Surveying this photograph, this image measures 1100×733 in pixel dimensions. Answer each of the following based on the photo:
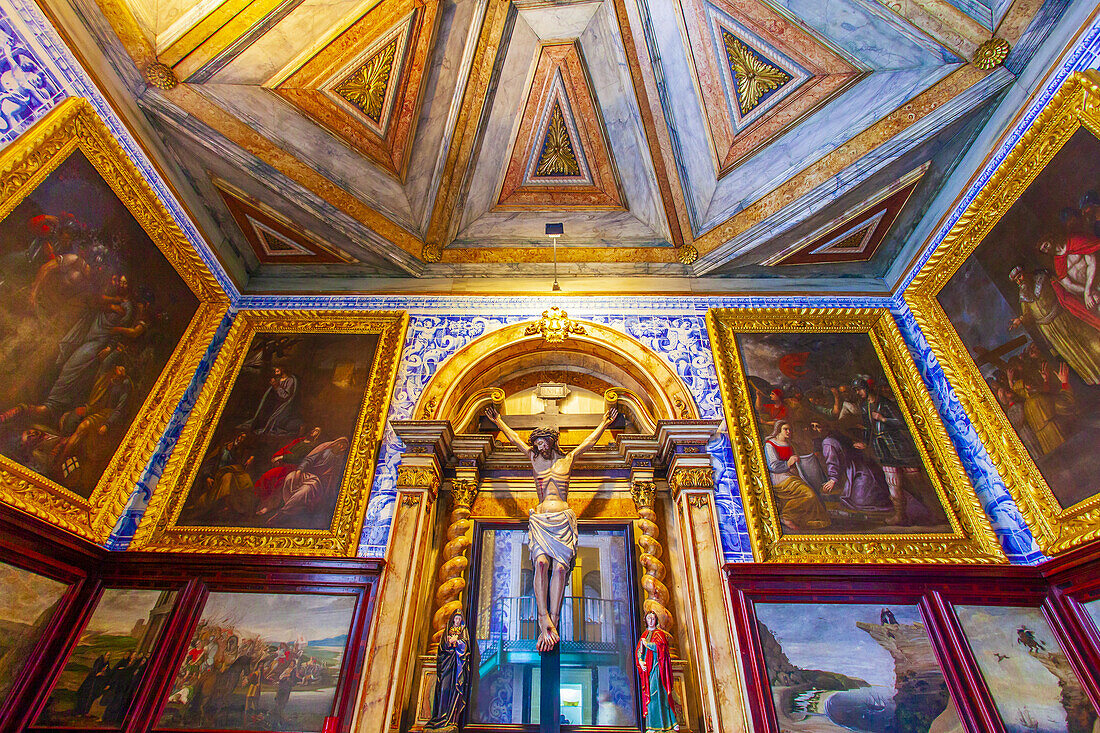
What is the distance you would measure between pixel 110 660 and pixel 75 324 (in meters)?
3.21

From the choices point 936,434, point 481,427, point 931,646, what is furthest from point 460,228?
point 931,646

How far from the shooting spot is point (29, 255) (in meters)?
5.18

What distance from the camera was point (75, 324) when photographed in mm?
5695

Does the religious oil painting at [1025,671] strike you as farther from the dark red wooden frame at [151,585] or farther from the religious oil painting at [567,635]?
the dark red wooden frame at [151,585]

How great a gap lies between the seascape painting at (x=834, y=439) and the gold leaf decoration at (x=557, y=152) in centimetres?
346

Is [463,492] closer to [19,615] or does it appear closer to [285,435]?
[285,435]

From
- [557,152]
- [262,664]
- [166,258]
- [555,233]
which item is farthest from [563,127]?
[262,664]

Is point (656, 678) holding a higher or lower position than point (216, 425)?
lower

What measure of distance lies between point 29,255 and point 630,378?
253 inches

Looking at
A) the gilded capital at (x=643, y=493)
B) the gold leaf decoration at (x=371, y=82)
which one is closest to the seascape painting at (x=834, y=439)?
the gilded capital at (x=643, y=493)

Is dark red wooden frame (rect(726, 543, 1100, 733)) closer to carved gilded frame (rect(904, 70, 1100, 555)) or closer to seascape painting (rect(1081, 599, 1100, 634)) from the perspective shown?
seascape painting (rect(1081, 599, 1100, 634))

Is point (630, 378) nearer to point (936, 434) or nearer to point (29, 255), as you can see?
point (936, 434)

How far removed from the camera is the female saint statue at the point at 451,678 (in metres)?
5.33

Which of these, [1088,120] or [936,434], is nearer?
[1088,120]
